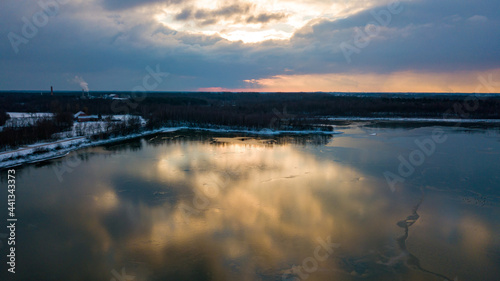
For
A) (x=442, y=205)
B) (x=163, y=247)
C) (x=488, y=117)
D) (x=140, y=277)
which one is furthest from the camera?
(x=488, y=117)

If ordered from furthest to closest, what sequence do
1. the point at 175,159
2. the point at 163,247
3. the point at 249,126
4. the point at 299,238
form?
the point at 249,126 < the point at 175,159 < the point at 299,238 < the point at 163,247

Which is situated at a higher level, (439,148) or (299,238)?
(439,148)

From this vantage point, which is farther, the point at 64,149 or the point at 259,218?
the point at 64,149

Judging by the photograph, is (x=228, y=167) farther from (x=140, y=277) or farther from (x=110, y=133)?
(x=110, y=133)

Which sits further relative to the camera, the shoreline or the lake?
the shoreline

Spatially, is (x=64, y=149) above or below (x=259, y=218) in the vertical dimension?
above

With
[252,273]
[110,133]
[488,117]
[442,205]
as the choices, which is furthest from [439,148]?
[488,117]

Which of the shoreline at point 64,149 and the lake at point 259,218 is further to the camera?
the shoreline at point 64,149

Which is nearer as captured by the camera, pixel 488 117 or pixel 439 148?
pixel 439 148
